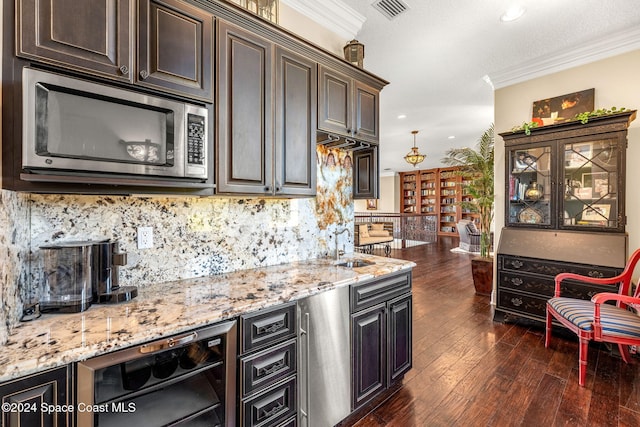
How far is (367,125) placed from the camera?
2.47 metres

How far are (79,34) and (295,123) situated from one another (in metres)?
1.14

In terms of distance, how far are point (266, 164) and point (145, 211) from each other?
0.76m

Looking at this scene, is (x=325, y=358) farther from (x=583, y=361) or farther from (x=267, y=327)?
(x=583, y=361)

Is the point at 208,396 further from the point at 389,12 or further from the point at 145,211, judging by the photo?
the point at 389,12

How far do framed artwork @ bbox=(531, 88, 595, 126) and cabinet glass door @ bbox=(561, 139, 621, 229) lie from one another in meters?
0.43

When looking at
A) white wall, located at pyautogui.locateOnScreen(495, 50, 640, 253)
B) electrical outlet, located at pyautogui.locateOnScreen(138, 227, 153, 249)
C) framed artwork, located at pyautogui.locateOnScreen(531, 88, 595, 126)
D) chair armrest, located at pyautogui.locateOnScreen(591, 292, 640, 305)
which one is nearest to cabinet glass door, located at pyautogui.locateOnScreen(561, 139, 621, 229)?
white wall, located at pyautogui.locateOnScreen(495, 50, 640, 253)

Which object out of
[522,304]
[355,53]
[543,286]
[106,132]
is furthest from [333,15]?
[522,304]

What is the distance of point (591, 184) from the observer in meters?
3.02

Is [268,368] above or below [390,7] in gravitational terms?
below

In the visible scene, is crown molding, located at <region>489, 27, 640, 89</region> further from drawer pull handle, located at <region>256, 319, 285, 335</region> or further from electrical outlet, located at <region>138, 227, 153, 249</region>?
electrical outlet, located at <region>138, 227, 153, 249</region>

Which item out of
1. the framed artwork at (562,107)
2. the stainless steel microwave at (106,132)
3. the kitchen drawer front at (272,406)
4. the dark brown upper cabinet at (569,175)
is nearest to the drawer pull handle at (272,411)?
the kitchen drawer front at (272,406)

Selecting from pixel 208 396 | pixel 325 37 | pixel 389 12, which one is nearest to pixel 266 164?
pixel 208 396

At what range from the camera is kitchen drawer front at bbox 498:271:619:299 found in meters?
2.78

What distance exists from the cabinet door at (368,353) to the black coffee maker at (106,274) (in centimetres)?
129
